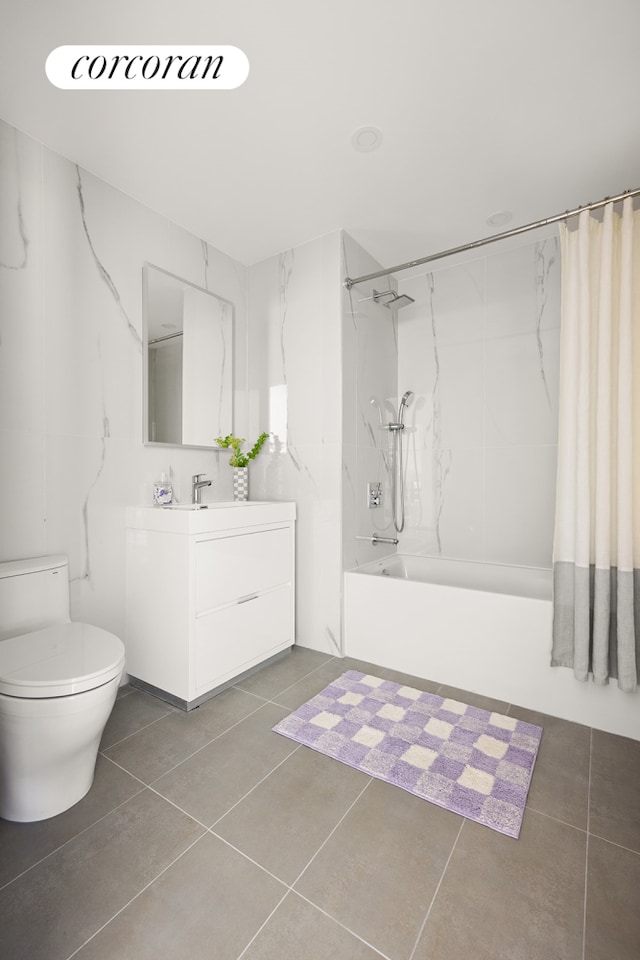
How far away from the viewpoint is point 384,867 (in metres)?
1.21

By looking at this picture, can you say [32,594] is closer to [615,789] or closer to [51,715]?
[51,715]

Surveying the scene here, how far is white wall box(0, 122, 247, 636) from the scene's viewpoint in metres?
1.79

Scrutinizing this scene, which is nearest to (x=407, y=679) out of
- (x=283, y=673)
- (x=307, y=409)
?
(x=283, y=673)

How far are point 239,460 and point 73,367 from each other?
40.4 inches

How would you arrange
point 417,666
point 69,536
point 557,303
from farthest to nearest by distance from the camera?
point 557,303, point 417,666, point 69,536

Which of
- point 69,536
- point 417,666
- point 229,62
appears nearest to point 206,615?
point 69,536

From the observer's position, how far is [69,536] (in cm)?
197

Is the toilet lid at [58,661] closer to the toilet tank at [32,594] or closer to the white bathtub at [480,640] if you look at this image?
the toilet tank at [32,594]

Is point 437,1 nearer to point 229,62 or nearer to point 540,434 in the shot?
point 229,62

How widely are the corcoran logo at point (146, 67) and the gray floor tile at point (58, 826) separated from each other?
241 centimetres

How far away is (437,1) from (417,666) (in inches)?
100

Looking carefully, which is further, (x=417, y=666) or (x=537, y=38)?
(x=417, y=666)

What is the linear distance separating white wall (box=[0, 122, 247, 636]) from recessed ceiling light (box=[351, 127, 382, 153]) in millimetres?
1107

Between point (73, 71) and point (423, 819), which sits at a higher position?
point (73, 71)
